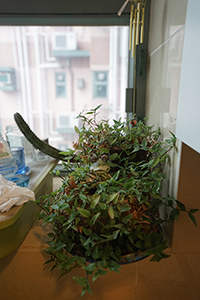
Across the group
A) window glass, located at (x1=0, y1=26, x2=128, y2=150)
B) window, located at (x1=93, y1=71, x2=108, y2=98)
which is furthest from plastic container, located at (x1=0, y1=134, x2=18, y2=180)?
window, located at (x1=93, y1=71, x2=108, y2=98)

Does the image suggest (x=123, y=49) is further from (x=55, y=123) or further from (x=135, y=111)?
(x=55, y=123)

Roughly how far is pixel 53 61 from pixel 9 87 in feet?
0.83

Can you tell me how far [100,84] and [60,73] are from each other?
20cm

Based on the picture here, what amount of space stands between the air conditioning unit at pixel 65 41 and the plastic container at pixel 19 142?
1.44ft

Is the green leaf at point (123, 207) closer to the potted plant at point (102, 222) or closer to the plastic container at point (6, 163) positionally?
the potted plant at point (102, 222)

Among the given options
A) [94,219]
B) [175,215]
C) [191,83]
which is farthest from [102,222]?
[191,83]

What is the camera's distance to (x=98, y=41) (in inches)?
41.9

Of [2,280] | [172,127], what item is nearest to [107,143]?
[172,127]

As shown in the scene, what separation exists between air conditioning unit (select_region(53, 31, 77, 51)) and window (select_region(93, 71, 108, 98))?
0.55 feet

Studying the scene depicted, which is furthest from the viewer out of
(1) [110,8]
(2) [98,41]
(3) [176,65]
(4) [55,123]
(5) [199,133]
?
(4) [55,123]

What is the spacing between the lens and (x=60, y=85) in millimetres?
1122

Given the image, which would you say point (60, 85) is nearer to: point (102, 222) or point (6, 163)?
point (6, 163)

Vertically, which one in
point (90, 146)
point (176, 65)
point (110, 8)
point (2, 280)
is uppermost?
point (110, 8)

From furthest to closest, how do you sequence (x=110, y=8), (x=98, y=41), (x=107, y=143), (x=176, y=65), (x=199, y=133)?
(x=98, y=41)
(x=110, y=8)
(x=107, y=143)
(x=176, y=65)
(x=199, y=133)
